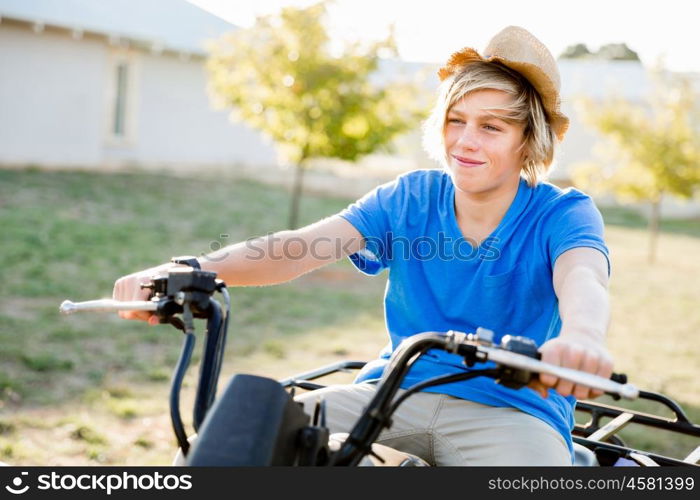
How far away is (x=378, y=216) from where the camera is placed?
2795 millimetres

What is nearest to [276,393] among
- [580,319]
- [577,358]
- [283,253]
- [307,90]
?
[577,358]

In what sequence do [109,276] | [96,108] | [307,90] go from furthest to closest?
[96,108] < [307,90] < [109,276]

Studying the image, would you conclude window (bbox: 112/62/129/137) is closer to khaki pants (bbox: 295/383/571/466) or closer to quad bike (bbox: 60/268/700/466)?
khaki pants (bbox: 295/383/571/466)

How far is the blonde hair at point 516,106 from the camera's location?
2537 millimetres

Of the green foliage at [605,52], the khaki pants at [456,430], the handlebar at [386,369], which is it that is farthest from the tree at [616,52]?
the handlebar at [386,369]

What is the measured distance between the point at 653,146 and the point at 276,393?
13598 mm

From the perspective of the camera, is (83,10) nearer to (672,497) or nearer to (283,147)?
(283,147)

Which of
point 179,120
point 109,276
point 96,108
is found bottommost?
point 109,276

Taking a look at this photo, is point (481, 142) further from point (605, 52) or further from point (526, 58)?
point (605, 52)

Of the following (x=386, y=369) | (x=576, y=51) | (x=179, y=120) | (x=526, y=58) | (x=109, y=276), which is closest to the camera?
(x=386, y=369)

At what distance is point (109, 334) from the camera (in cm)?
680

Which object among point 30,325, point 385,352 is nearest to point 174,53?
point 30,325

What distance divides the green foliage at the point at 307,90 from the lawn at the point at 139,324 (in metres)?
1.79

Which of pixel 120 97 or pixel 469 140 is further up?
pixel 469 140
